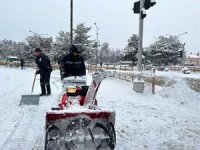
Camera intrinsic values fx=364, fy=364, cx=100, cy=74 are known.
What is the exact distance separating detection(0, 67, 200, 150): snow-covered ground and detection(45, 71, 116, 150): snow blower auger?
1138 mm

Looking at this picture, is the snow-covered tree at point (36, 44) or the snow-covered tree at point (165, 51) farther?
the snow-covered tree at point (36, 44)

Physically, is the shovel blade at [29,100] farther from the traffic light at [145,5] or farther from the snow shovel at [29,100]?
the traffic light at [145,5]

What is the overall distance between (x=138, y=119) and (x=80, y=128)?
4388 millimetres

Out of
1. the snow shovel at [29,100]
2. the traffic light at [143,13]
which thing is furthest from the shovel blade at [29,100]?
the traffic light at [143,13]

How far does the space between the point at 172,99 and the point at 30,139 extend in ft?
25.5

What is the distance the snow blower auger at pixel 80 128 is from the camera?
5.84 metres

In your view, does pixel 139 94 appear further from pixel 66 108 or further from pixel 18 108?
pixel 66 108

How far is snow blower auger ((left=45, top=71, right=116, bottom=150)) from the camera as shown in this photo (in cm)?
584

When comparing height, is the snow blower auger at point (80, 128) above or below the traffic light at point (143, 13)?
below

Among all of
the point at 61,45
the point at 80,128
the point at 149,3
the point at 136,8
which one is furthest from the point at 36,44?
the point at 80,128

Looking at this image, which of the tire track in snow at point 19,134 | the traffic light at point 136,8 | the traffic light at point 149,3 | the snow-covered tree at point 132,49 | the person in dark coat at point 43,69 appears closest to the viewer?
the tire track in snow at point 19,134

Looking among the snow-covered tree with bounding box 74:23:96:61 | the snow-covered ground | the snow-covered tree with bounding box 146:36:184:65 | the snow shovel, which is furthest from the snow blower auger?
the snow-covered tree with bounding box 146:36:184:65

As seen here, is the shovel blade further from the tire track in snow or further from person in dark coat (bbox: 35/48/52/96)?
person in dark coat (bbox: 35/48/52/96)

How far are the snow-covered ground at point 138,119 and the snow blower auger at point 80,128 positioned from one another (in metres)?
1.14
